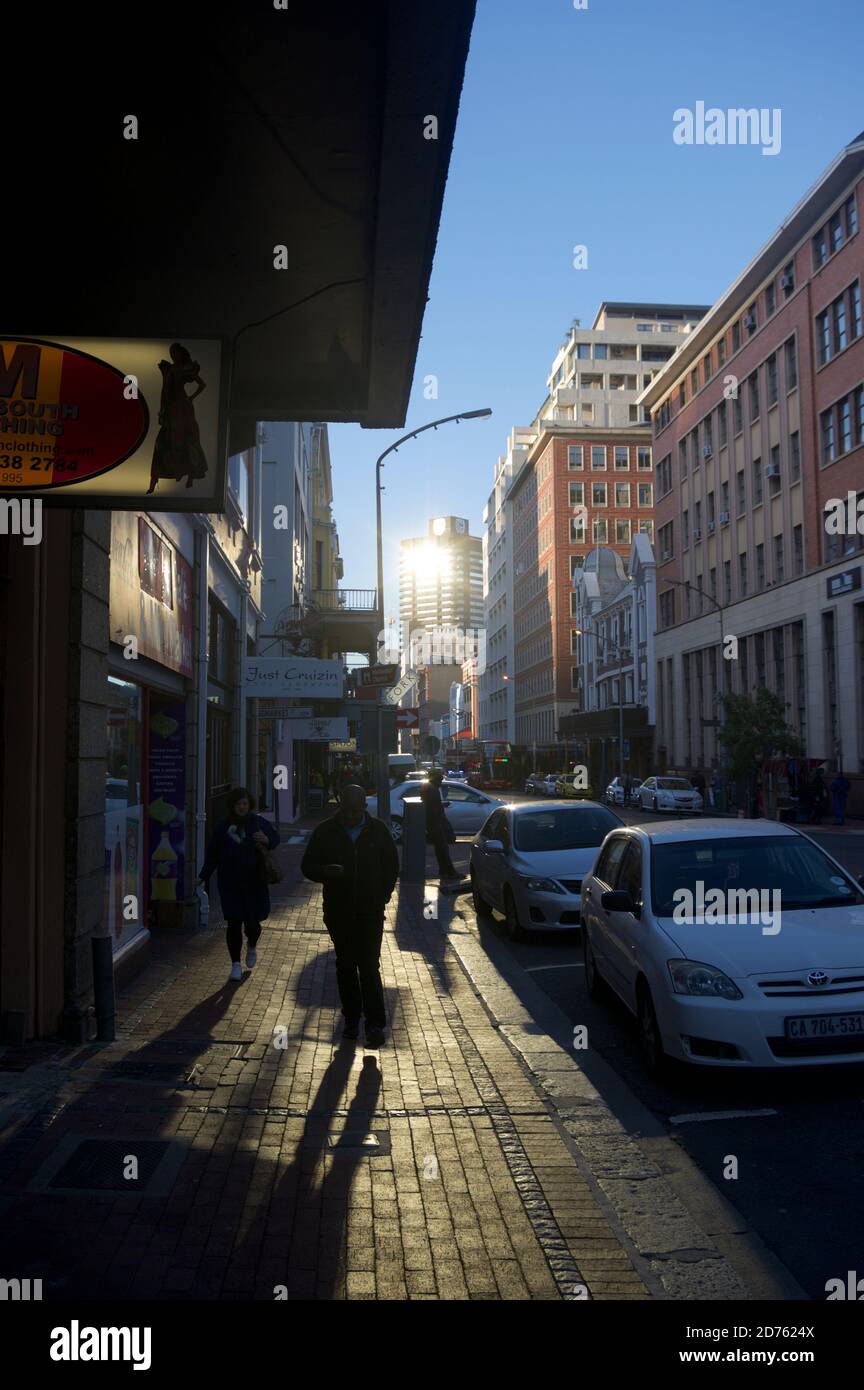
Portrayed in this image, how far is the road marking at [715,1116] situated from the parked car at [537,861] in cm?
551

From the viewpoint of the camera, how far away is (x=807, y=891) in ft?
25.0

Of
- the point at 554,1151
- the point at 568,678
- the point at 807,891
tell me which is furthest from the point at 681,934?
the point at 568,678

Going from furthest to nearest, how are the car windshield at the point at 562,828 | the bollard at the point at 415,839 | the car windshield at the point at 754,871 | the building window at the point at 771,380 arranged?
the building window at the point at 771,380
the bollard at the point at 415,839
the car windshield at the point at 562,828
the car windshield at the point at 754,871

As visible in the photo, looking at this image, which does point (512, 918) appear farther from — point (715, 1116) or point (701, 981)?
point (715, 1116)

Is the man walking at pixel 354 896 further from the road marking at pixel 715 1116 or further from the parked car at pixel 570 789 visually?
the parked car at pixel 570 789

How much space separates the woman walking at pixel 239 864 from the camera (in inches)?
399

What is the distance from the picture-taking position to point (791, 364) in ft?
158

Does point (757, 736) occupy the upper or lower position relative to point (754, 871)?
upper

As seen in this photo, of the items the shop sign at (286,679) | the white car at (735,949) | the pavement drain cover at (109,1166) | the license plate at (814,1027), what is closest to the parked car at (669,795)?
the shop sign at (286,679)

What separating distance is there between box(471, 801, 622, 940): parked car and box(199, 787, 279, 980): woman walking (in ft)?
11.4

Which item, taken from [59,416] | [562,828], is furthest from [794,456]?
[59,416]

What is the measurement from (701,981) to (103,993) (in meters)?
3.80

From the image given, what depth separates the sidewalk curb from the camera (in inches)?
161

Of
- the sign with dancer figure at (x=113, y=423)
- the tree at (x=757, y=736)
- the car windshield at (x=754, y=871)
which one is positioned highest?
the sign with dancer figure at (x=113, y=423)
